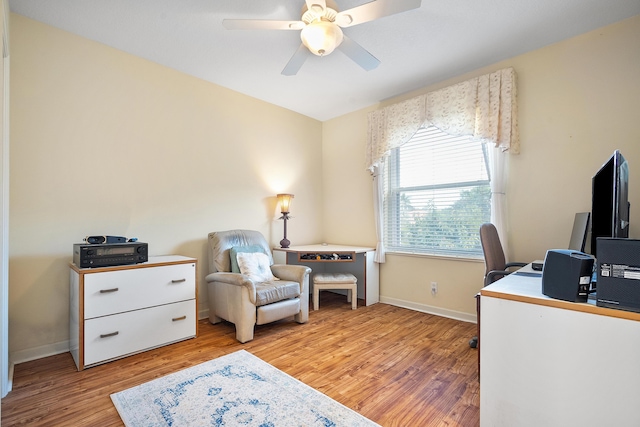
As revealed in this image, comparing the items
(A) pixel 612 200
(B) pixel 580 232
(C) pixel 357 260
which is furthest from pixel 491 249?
(C) pixel 357 260

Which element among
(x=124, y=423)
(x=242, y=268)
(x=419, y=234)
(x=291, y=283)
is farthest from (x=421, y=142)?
(x=124, y=423)

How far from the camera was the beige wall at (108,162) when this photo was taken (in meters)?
2.25

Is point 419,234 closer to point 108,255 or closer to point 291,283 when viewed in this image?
point 291,283

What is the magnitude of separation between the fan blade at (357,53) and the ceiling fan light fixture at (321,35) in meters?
0.14

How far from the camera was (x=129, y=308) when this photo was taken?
2275 mm

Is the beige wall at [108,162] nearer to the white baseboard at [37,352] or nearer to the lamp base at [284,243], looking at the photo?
the white baseboard at [37,352]

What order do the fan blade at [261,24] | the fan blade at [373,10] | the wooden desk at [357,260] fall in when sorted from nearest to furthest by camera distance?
the fan blade at [373,10] < the fan blade at [261,24] < the wooden desk at [357,260]

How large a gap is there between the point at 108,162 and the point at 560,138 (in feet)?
13.1

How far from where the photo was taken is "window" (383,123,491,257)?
10.1 feet

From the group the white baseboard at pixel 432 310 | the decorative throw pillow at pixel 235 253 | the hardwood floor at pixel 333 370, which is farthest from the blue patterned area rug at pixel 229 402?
the white baseboard at pixel 432 310

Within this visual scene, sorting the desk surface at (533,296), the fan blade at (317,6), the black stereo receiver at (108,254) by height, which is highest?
the fan blade at (317,6)

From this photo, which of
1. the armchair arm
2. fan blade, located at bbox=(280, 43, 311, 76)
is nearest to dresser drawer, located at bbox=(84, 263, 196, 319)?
the armchair arm

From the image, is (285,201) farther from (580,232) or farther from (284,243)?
(580,232)

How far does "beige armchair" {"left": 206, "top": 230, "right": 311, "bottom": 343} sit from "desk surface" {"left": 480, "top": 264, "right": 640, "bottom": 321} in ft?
6.18
